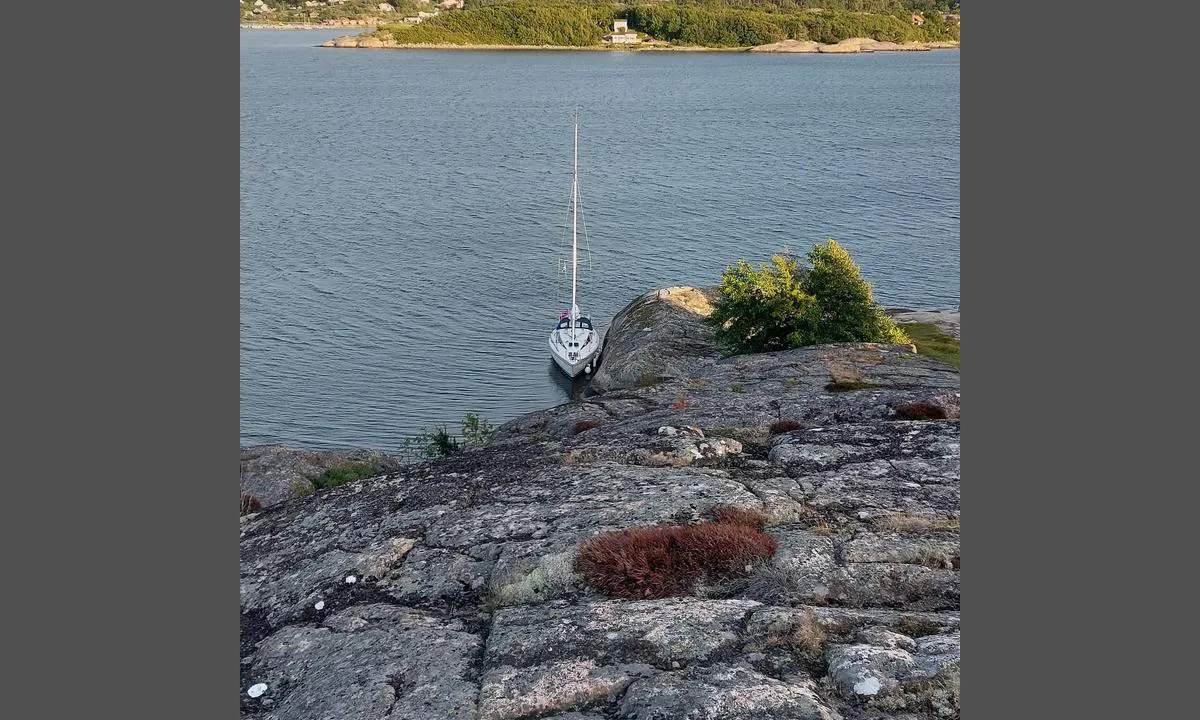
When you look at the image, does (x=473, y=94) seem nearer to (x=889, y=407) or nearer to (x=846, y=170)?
(x=846, y=170)

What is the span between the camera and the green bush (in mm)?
42750

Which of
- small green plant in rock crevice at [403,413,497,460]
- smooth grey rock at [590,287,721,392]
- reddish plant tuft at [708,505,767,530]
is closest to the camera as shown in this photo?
reddish plant tuft at [708,505,767,530]

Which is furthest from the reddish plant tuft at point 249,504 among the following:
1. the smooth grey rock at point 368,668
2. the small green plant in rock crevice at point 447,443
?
the smooth grey rock at point 368,668

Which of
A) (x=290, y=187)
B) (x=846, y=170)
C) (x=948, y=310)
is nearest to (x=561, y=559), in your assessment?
(x=948, y=310)

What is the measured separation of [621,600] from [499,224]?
7776 cm

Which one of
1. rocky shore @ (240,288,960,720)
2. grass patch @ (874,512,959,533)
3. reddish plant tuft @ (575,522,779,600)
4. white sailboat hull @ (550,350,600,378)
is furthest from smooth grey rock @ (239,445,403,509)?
white sailboat hull @ (550,350,600,378)

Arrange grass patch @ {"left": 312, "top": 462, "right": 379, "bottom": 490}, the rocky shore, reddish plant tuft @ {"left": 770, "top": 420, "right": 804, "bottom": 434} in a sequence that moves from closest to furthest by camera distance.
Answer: the rocky shore
reddish plant tuft @ {"left": 770, "top": 420, "right": 804, "bottom": 434}
grass patch @ {"left": 312, "top": 462, "right": 379, "bottom": 490}

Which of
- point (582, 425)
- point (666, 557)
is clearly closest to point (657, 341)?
point (582, 425)

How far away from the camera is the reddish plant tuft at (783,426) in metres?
21.8

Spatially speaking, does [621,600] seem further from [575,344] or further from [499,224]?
[499,224]

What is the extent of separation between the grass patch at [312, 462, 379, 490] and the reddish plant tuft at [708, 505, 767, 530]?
1345cm

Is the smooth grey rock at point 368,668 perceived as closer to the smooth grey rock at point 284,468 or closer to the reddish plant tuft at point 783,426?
the reddish plant tuft at point 783,426

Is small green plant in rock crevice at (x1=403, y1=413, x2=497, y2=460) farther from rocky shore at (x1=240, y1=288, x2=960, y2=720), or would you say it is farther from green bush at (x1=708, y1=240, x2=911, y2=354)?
green bush at (x1=708, y1=240, x2=911, y2=354)

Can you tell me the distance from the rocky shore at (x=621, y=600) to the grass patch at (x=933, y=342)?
101ft
